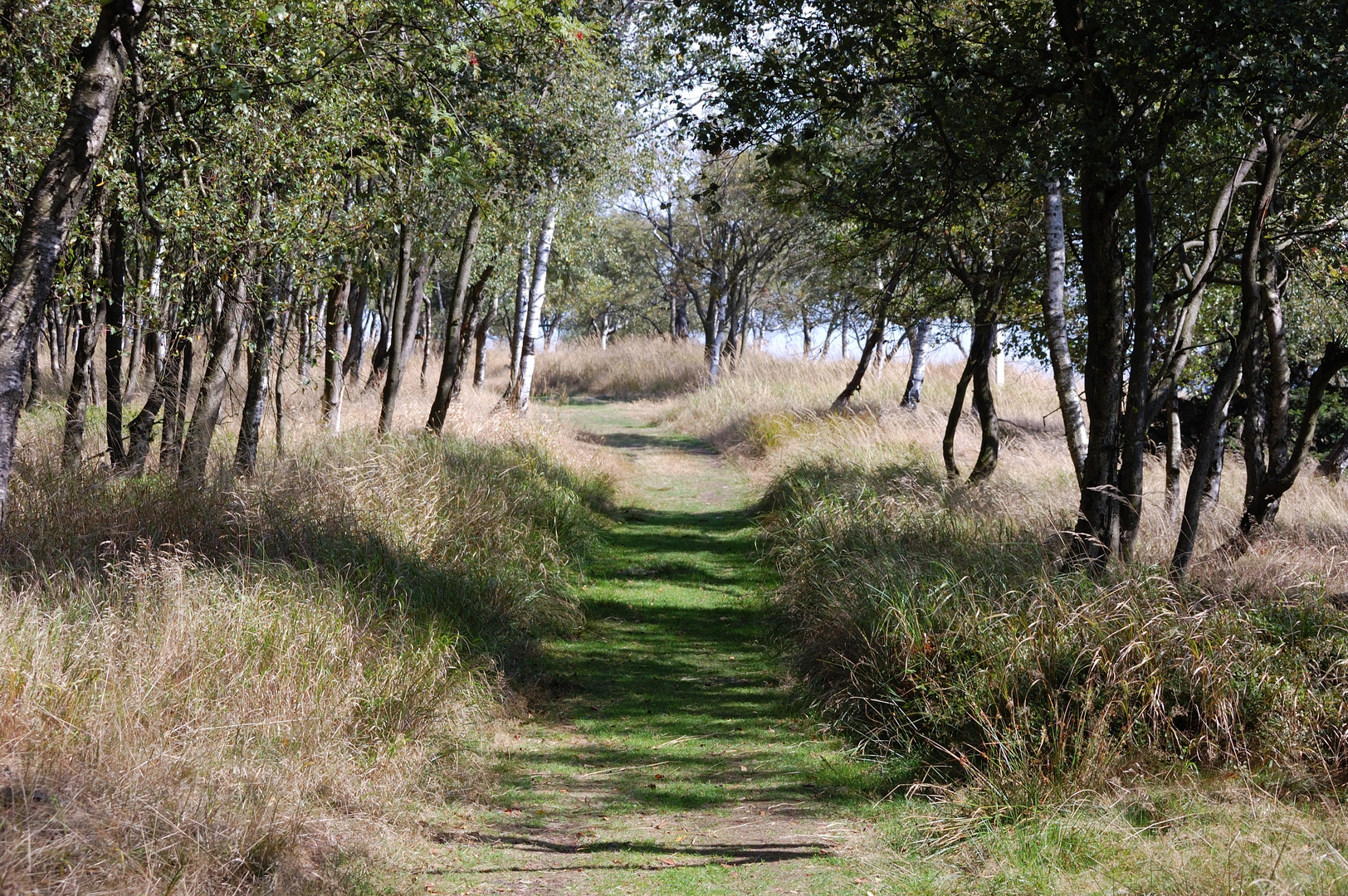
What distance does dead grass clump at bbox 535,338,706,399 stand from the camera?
109 feet

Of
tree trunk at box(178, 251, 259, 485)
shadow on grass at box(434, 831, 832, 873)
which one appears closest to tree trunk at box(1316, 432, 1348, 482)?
shadow on grass at box(434, 831, 832, 873)

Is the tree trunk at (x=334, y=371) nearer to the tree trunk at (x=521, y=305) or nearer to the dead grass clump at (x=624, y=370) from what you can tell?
the tree trunk at (x=521, y=305)

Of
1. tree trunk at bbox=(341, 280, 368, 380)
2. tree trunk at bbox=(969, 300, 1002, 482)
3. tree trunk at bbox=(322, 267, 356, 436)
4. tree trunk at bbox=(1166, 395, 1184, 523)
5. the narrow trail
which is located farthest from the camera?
tree trunk at bbox=(341, 280, 368, 380)

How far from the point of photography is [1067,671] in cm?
567

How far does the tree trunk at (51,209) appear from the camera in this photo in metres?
5.25

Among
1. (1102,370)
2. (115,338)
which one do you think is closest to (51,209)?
(115,338)

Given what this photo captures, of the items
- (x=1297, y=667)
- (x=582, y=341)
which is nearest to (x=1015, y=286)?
(x=1297, y=667)

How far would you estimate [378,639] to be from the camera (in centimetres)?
623

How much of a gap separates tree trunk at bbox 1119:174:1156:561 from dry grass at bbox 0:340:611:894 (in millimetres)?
4563

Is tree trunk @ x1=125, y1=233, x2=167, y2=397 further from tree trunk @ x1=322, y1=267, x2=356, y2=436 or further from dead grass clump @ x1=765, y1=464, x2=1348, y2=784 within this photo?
dead grass clump @ x1=765, y1=464, x2=1348, y2=784

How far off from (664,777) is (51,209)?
4518 mm

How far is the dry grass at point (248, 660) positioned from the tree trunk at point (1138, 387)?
456 centimetres

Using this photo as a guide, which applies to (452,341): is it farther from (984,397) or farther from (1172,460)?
(1172,460)

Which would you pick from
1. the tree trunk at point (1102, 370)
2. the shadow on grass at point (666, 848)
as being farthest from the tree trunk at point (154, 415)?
the tree trunk at point (1102, 370)
